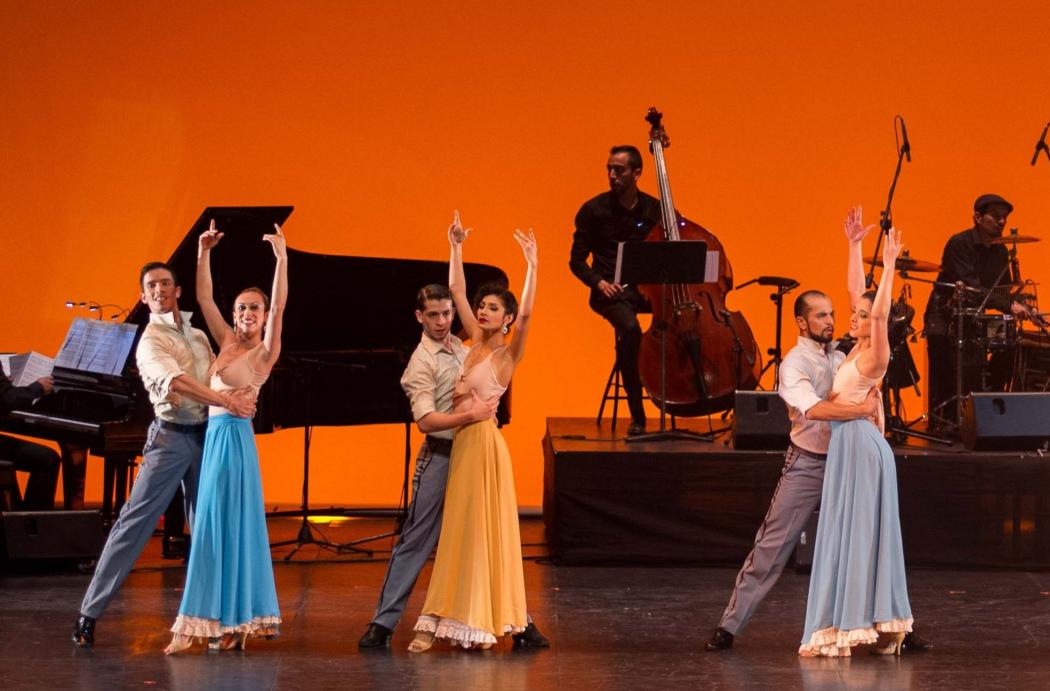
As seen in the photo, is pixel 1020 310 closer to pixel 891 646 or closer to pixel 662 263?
pixel 662 263

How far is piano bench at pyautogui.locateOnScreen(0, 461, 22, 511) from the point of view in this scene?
712cm

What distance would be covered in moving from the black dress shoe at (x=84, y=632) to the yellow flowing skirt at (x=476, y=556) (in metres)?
1.18

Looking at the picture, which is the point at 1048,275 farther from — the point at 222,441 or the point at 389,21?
the point at 222,441

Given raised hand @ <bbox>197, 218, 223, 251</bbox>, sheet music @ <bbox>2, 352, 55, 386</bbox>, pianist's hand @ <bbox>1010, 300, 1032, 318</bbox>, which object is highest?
raised hand @ <bbox>197, 218, 223, 251</bbox>

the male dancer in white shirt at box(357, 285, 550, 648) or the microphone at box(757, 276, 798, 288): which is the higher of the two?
the microphone at box(757, 276, 798, 288)

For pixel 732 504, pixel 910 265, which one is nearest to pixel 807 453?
pixel 732 504

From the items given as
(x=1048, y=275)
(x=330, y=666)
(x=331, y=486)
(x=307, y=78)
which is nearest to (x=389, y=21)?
(x=307, y=78)

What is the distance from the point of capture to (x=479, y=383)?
5328mm

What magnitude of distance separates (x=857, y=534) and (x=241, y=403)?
7.03 ft

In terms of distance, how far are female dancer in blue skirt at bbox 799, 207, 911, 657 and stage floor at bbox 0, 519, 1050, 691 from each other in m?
0.13

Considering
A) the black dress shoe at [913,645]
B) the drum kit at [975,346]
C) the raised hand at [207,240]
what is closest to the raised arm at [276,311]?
the raised hand at [207,240]

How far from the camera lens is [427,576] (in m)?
6.96

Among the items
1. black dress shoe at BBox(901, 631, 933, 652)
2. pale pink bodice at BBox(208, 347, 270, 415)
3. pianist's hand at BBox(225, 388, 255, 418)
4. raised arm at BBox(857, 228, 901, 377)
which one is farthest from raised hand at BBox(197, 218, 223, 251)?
black dress shoe at BBox(901, 631, 933, 652)

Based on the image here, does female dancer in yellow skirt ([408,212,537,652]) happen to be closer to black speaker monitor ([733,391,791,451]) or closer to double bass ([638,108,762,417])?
black speaker monitor ([733,391,791,451])
